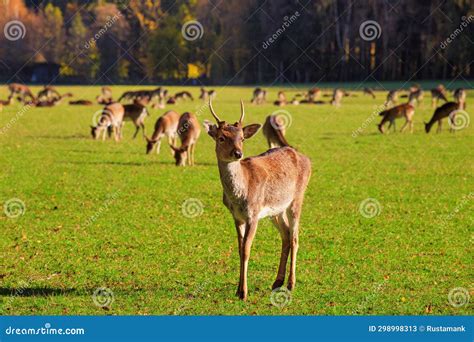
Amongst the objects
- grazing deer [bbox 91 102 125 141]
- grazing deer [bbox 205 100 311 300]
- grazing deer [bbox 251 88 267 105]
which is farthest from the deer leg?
grazing deer [bbox 251 88 267 105]

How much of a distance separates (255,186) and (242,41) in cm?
7486

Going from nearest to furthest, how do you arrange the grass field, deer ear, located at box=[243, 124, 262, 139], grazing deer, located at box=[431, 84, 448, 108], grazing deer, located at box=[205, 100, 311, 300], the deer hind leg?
grazing deer, located at box=[205, 100, 311, 300] < deer ear, located at box=[243, 124, 262, 139] < the grass field < the deer hind leg < grazing deer, located at box=[431, 84, 448, 108]

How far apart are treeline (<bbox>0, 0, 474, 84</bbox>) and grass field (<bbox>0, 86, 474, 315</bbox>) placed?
137ft

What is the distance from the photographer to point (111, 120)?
26125 millimetres

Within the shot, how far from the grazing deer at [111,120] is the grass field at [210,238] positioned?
361 cm

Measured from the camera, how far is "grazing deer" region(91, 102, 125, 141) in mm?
26156

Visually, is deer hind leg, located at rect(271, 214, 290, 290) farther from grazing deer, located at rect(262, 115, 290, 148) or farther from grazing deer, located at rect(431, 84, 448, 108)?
grazing deer, located at rect(431, 84, 448, 108)

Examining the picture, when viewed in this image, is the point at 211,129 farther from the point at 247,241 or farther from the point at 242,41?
the point at 242,41

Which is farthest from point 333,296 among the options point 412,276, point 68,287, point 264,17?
point 264,17

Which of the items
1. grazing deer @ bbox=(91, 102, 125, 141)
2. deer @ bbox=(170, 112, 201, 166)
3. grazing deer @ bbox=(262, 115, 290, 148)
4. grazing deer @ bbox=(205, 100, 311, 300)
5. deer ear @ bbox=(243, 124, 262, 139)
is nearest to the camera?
grazing deer @ bbox=(205, 100, 311, 300)

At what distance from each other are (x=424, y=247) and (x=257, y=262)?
2.44 m

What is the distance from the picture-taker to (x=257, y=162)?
27.1 feet

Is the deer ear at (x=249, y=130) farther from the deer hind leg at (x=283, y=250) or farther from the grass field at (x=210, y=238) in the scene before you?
the grass field at (x=210, y=238)

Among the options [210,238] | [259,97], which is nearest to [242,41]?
[259,97]
